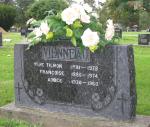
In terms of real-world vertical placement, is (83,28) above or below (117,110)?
above

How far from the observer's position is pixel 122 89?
5688mm

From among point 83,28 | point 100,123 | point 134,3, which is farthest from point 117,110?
point 134,3

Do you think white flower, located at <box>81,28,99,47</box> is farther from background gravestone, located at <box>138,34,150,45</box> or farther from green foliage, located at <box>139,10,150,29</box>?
background gravestone, located at <box>138,34,150,45</box>

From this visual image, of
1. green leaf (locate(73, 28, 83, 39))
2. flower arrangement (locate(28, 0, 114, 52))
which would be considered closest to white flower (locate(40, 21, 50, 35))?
flower arrangement (locate(28, 0, 114, 52))

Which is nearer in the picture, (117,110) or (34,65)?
(117,110)

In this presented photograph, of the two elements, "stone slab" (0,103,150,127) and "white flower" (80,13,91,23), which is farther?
"white flower" (80,13,91,23)

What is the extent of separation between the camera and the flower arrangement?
5.80m

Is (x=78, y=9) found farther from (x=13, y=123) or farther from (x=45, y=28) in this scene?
(x=13, y=123)

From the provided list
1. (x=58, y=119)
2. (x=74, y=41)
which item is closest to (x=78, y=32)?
(x=74, y=41)

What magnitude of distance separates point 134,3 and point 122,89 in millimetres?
3043

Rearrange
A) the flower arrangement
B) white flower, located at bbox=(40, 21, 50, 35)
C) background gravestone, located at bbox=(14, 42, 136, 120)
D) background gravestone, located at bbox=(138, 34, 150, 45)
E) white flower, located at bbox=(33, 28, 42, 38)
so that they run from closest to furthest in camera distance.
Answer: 1. background gravestone, located at bbox=(14, 42, 136, 120)
2. the flower arrangement
3. white flower, located at bbox=(40, 21, 50, 35)
4. white flower, located at bbox=(33, 28, 42, 38)
5. background gravestone, located at bbox=(138, 34, 150, 45)

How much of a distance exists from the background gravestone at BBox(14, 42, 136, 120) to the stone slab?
0.08 metres

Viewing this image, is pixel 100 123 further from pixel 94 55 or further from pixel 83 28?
pixel 83 28

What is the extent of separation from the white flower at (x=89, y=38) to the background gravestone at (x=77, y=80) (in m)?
0.16
